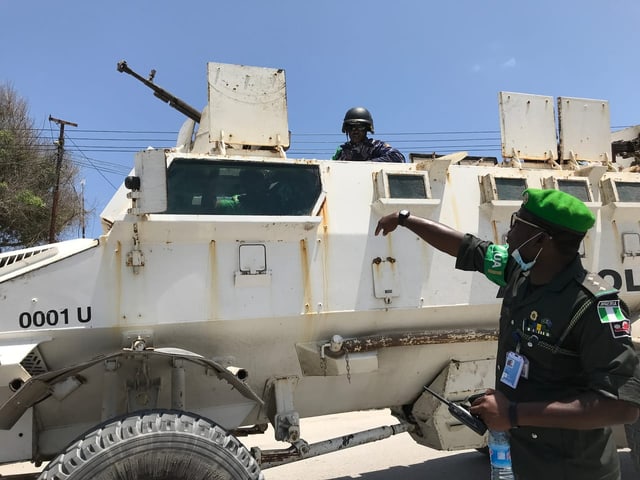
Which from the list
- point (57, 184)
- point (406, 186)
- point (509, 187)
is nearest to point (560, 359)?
point (406, 186)

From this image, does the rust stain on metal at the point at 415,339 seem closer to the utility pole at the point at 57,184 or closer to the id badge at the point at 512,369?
the id badge at the point at 512,369

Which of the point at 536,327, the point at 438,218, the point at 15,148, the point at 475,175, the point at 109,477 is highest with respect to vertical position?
the point at 15,148

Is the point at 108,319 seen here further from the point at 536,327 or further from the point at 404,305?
the point at 536,327

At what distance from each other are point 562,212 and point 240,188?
2.16m

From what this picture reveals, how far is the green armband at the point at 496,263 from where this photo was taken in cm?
230

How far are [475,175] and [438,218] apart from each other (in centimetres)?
50

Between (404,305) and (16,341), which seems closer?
(16,341)

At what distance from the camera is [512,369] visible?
1.90 m

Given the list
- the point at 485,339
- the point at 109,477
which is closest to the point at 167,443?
the point at 109,477

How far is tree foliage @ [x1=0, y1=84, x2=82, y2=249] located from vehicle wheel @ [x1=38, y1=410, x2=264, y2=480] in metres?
17.0

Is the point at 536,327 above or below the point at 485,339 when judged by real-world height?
above

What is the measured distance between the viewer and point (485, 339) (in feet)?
12.5

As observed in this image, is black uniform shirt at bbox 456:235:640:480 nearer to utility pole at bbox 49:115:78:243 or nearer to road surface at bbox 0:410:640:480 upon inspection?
road surface at bbox 0:410:640:480

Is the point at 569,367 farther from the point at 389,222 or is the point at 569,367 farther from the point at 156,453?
the point at 156,453
